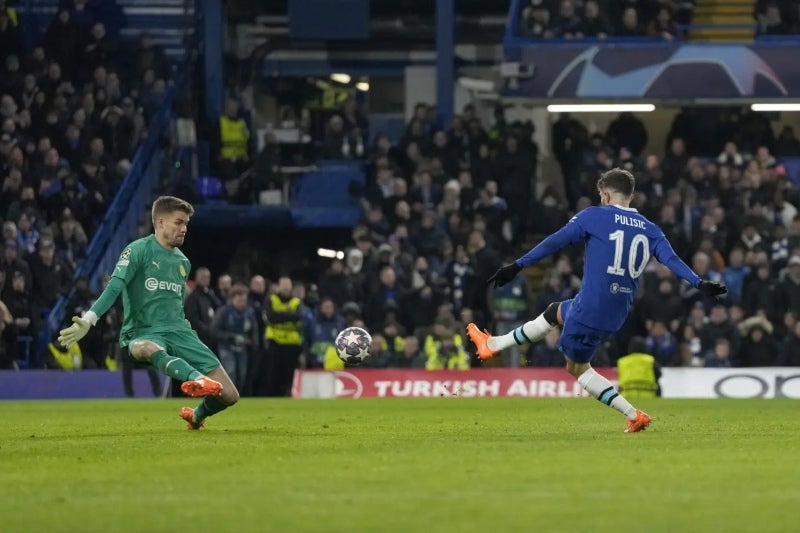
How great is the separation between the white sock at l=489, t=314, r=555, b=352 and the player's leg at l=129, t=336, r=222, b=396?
229 centimetres

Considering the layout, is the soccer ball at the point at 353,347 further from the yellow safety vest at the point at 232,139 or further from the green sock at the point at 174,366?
the yellow safety vest at the point at 232,139

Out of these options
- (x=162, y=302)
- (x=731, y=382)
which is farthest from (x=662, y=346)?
(x=162, y=302)

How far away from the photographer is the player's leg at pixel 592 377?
14109 millimetres

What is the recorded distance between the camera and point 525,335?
1448 centimetres

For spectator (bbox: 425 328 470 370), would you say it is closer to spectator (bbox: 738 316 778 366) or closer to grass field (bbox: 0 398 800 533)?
spectator (bbox: 738 316 778 366)

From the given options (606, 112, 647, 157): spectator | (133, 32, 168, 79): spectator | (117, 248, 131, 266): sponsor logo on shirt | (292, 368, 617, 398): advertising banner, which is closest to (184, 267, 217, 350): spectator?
(292, 368, 617, 398): advertising banner

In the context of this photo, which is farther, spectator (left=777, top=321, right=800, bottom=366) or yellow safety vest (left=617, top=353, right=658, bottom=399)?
spectator (left=777, top=321, right=800, bottom=366)

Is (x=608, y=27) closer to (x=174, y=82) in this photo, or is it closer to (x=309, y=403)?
(x=174, y=82)

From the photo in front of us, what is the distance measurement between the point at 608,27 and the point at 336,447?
21730 mm

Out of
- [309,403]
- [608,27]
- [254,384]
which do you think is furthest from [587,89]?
[309,403]

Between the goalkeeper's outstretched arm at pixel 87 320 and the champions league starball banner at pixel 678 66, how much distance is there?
767 inches

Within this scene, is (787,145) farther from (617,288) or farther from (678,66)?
(617,288)

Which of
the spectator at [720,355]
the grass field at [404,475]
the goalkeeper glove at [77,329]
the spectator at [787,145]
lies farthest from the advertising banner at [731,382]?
the goalkeeper glove at [77,329]

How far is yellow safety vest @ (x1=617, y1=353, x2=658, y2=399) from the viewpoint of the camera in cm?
2442
